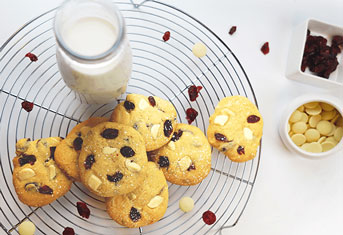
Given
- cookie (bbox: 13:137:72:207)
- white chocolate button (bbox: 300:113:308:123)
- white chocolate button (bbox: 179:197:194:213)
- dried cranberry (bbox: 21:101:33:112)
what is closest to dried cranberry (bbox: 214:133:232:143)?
white chocolate button (bbox: 179:197:194:213)

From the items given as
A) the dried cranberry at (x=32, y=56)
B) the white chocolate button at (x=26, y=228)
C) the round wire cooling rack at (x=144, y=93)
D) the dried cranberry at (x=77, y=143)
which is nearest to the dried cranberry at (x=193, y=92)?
the round wire cooling rack at (x=144, y=93)

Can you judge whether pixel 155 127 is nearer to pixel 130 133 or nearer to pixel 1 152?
pixel 130 133

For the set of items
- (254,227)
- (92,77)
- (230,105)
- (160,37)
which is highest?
(160,37)

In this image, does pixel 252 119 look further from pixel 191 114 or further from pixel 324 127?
pixel 324 127

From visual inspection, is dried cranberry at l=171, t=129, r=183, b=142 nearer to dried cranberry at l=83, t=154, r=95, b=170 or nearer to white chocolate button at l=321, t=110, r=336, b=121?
dried cranberry at l=83, t=154, r=95, b=170

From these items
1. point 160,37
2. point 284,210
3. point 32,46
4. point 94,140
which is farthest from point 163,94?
point 284,210

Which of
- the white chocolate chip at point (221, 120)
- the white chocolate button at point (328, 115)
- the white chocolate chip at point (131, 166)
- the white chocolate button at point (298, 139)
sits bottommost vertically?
the white chocolate chip at point (131, 166)

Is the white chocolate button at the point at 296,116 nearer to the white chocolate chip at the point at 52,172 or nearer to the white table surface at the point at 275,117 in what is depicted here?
the white table surface at the point at 275,117
